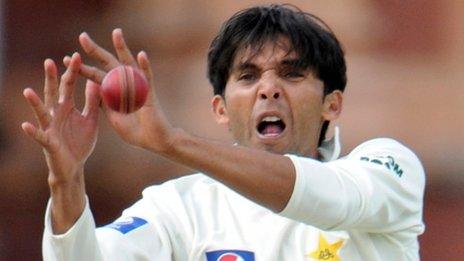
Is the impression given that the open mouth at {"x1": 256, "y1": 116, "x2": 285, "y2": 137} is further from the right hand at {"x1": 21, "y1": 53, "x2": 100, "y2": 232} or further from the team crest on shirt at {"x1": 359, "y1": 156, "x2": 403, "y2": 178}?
the right hand at {"x1": 21, "y1": 53, "x2": 100, "y2": 232}

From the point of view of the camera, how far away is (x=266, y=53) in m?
5.01

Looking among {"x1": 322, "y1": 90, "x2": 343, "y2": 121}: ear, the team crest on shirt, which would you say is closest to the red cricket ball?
the team crest on shirt

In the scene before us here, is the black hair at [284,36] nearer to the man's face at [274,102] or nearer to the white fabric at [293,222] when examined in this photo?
the man's face at [274,102]

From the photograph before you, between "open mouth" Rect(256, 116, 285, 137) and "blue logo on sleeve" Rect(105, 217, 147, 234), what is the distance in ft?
1.52

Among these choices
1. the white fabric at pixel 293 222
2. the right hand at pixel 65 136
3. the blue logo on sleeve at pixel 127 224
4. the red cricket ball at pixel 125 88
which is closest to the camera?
the red cricket ball at pixel 125 88

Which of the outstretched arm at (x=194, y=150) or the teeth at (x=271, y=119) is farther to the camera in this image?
the teeth at (x=271, y=119)

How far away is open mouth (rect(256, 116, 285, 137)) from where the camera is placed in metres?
4.91

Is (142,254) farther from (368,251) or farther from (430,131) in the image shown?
(430,131)

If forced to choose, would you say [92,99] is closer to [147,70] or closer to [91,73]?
[91,73]

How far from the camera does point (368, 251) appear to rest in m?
4.67

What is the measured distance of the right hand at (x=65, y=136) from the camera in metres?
4.25

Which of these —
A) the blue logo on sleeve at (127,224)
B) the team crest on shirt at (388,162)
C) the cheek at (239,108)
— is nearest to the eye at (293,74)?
the cheek at (239,108)

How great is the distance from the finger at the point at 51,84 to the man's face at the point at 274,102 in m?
0.79

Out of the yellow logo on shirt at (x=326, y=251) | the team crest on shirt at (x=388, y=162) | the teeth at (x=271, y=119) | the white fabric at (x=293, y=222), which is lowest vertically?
the yellow logo on shirt at (x=326, y=251)
